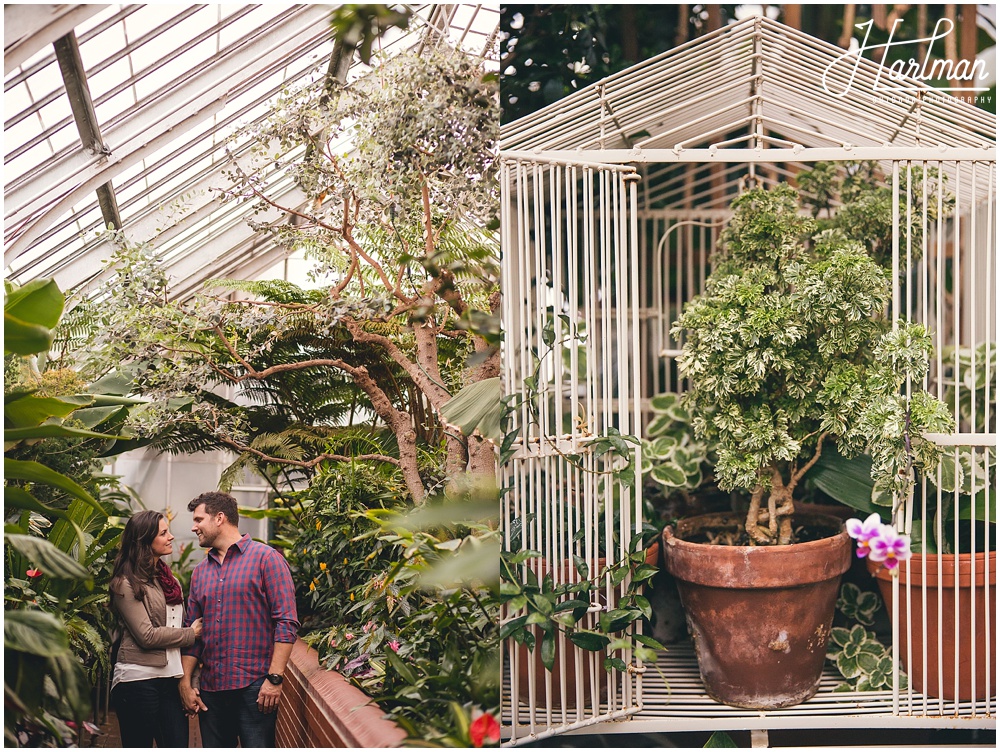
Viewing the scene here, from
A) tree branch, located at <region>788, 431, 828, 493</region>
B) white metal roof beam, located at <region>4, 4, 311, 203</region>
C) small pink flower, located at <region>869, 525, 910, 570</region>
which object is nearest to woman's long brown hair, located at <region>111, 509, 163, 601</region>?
white metal roof beam, located at <region>4, 4, 311, 203</region>

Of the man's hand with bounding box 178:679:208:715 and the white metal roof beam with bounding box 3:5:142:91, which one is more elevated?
the white metal roof beam with bounding box 3:5:142:91

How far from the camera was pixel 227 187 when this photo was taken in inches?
85.5

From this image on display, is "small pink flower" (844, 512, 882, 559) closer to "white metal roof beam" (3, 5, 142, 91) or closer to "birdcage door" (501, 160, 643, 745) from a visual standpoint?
"birdcage door" (501, 160, 643, 745)

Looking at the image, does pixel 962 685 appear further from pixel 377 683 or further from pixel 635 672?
pixel 377 683

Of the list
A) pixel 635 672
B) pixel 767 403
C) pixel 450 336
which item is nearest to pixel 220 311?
pixel 450 336

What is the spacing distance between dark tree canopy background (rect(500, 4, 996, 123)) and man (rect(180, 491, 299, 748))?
4.97 ft

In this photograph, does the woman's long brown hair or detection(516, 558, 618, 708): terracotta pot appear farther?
detection(516, 558, 618, 708): terracotta pot

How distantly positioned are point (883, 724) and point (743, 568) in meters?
0.64

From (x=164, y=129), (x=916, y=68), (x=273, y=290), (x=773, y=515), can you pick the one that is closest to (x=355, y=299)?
(x=273, y=290)

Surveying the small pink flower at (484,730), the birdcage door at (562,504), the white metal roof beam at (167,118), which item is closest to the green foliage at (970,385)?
the birdcage door at (562,504)

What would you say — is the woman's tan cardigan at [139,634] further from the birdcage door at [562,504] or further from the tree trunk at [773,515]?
the tree trunk at [773,515]

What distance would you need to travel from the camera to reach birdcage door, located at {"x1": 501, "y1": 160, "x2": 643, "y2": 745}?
214 centimetres

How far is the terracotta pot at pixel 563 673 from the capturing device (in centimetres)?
219

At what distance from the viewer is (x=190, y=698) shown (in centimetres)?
208
